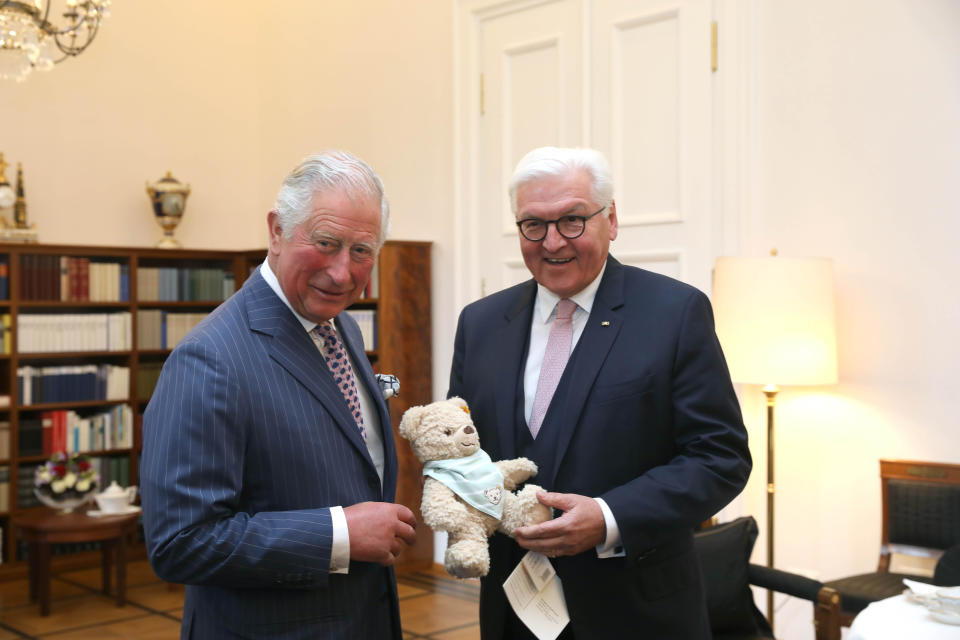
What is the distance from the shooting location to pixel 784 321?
3.83 meters

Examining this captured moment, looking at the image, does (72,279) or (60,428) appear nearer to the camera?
(60,428)

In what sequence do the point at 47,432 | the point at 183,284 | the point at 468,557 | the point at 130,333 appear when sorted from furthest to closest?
the point at 183,284 < the point at 130,333 < the point at 47,432 < the point at 468,557

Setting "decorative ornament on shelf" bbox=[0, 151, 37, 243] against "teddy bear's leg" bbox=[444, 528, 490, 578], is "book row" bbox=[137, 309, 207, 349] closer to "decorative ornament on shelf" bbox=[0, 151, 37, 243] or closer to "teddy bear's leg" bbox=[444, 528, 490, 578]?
"decorative ornament on shelf" bbox=[0, 151, 37, 243]

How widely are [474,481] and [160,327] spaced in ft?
17.2

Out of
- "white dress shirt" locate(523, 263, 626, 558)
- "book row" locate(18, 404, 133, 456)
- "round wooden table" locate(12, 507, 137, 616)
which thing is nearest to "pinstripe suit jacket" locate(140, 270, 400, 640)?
"white dress shirt" locate(523, 263, 626, 558)

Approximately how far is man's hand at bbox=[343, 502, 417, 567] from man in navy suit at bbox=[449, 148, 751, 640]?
299 mm

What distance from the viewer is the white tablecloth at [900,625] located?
2.51 meters

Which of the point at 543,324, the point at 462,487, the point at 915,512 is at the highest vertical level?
the point at 543,324

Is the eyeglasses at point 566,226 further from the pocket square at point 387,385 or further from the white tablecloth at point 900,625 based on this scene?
the white tablecloth at point 900,625

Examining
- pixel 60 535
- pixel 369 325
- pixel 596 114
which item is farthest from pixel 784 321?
pixel 60 535

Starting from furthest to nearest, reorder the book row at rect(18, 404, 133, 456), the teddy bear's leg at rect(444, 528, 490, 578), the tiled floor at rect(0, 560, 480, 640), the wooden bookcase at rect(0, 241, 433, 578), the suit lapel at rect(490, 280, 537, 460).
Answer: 1. the book row at rect(18, 404, 133, 456)
2. the wooden bookcase at rect(0, 241, 433, 578)
3. the tiled floor at rect(0, 560, 480, 640)
4. the suit lapel at rect(490, 280, 537, 460)
5. the teddy bear's leg at rect(444, 528, 490, 578)

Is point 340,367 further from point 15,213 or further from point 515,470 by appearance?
point 15,213

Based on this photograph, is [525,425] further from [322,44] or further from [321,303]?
[322,44]

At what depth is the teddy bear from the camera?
185cm
